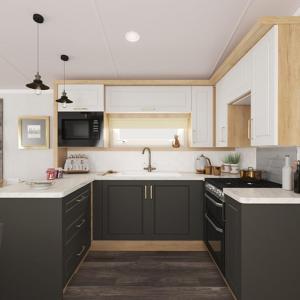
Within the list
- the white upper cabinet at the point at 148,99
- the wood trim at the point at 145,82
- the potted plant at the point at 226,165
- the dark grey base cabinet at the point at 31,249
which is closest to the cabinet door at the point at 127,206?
the white upper cabinet at the point at 148,99

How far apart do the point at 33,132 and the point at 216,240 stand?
3.49 m

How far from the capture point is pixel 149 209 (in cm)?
318

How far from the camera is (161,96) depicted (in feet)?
11.6

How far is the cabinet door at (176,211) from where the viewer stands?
317 cm

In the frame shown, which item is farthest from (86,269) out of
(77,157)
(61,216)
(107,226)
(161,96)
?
(161,96)

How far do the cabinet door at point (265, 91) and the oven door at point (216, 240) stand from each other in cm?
95

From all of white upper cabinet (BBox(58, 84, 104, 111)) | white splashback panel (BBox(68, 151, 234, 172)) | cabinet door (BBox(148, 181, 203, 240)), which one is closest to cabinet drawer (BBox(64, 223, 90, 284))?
cabinet door (BBox(148, 181, 203, 240))

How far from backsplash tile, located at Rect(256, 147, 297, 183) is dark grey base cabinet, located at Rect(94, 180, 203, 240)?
0.87m

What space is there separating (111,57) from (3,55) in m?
1.29

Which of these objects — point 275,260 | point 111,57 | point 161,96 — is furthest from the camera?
point 161,96

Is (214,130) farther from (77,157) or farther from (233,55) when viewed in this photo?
(77,157)

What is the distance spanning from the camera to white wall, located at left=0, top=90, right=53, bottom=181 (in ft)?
14.2

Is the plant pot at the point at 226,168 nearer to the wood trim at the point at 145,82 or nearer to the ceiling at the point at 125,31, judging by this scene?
the wood trim at the point at 145,82

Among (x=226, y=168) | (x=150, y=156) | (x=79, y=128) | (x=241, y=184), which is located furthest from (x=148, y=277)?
(x=79, y=128)
